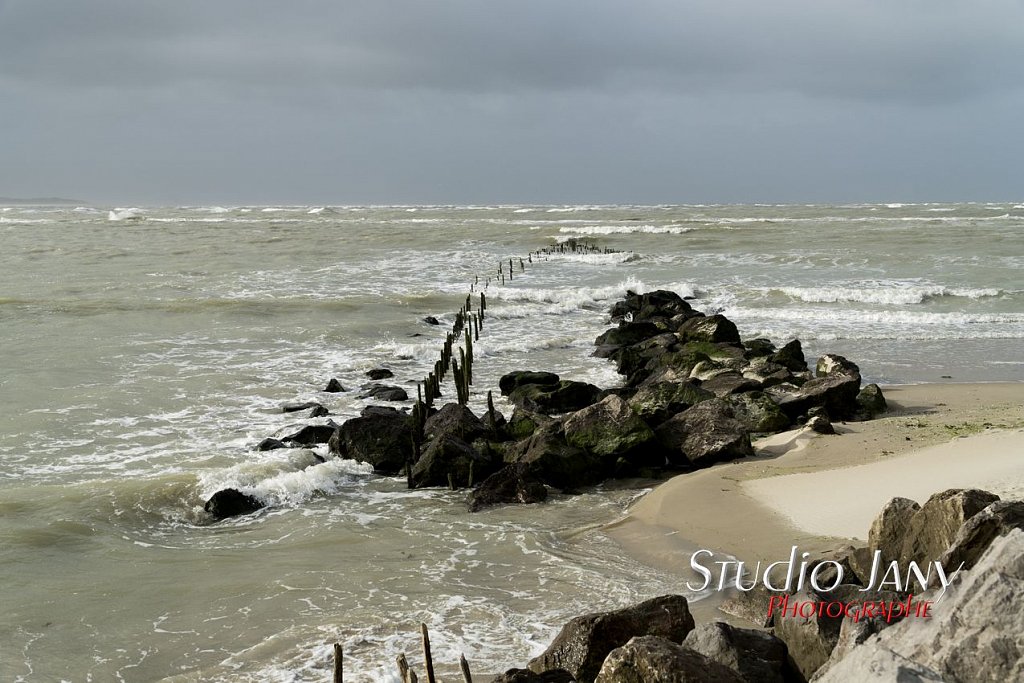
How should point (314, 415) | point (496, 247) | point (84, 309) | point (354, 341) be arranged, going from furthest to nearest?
point (496, 247) → point (84, 309) → point (354, 341) → point (314, 415)

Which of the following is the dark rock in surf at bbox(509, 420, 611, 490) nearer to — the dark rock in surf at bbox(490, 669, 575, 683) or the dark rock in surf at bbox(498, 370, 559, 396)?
the dark rock in surf at bbox(498, 370, 559, 396)

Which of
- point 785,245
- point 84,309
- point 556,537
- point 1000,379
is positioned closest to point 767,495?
point 556,537

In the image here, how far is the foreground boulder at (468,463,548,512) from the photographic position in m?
10.2

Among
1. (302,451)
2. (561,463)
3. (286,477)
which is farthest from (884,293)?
(286,477)

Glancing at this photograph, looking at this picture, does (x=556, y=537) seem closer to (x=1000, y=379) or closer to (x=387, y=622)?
(x=387, y=622)

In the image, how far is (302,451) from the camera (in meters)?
12.1

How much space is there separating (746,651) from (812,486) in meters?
4.98

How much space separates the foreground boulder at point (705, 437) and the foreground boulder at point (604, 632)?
5.65 metres

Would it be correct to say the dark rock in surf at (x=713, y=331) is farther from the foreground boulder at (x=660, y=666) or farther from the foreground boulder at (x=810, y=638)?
the foreground boulder at (x=660, y=666)

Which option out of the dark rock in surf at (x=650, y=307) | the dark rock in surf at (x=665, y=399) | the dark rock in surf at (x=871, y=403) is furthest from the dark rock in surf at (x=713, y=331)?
the dark rock in surf at (x=665, y=399)

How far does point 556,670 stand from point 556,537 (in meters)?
3.82

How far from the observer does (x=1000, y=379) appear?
54.7 feet

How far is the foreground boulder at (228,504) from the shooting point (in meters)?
10.2

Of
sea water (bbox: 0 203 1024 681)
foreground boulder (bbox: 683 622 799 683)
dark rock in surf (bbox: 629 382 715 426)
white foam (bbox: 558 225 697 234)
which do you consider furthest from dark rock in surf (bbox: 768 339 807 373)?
white foam (bbox: 558 225 697 234)
